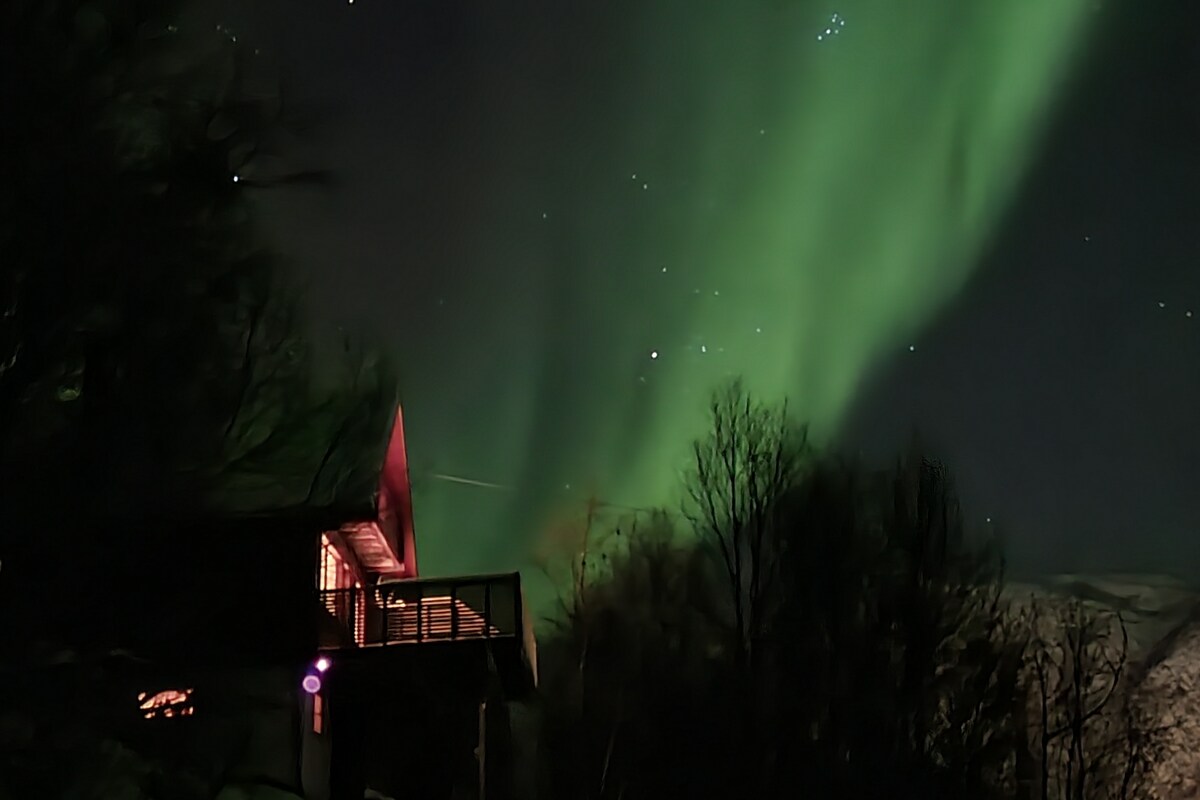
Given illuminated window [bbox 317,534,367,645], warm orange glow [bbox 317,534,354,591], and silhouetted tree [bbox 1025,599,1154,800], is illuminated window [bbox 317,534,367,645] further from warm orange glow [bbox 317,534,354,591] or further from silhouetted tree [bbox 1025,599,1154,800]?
silhouetted tree [bbox 1025,599,1154,800]

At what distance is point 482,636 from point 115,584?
6.01 metres

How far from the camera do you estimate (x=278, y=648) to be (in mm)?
14594

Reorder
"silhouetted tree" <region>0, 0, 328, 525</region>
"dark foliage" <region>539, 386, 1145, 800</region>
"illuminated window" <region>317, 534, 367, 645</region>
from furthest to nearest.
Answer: "dark foliage" <region>539, 386, 1145, 800</region>
"illuminated window" <region>317, 534, 367, 645</region>
"silhouetted tree" <region>0, 0, 328, 525</region>

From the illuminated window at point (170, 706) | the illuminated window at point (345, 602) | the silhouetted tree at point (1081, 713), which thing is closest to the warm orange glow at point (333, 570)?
the illuminated window at point (345, 602)

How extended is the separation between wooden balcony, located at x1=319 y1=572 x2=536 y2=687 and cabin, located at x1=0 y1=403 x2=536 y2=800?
0.11ft

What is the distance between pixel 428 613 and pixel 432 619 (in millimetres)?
117

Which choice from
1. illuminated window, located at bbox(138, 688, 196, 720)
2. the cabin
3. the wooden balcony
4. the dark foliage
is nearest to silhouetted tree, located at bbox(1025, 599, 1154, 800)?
the dark foliage

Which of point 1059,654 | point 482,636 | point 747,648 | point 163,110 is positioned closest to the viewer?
point 163,110

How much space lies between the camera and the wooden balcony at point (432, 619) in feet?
52.9

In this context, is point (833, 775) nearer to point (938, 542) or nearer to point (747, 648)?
point (747, 648)

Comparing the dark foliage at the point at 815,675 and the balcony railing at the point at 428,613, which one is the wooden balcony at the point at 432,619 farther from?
the dark foliage at the point at 815,675

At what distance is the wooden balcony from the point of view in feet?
52.9

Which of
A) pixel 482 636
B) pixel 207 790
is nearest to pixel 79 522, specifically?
pixel 207 790

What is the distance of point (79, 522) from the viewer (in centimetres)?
994
